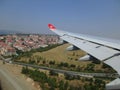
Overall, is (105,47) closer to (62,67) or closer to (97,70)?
(97,70)

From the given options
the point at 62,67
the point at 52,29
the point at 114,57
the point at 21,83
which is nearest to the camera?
the point at 114,57

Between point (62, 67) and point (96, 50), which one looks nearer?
point (96, 50)

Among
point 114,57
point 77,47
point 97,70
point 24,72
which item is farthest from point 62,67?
point 114,57

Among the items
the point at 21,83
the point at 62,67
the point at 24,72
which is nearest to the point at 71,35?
the point at 21,83

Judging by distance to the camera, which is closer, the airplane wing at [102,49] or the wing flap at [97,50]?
the airplane wing at [102,49]

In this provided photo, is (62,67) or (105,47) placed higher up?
(105,47)

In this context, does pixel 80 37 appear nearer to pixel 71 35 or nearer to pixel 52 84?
pixel 71 35

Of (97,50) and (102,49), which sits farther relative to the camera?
(97,50)

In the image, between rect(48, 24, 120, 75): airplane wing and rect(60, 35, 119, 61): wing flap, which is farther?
rect(60, 35, 119, 61): wing flap

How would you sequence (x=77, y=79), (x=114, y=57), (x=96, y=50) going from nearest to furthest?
(x=114, y=57) < (x=96, y=50) < (x=77, y=79)
